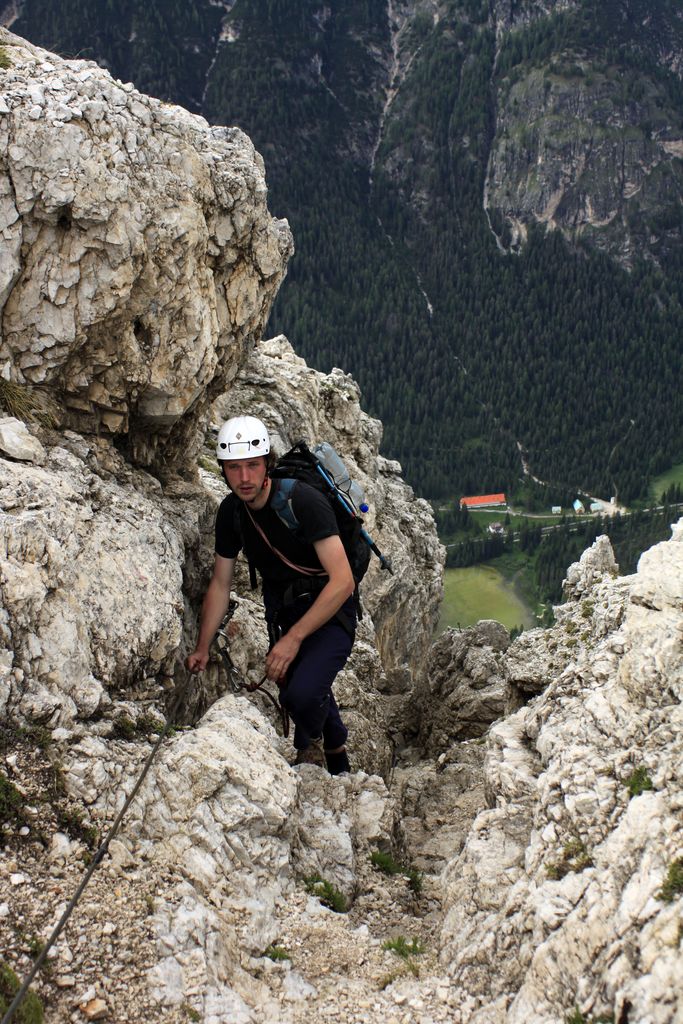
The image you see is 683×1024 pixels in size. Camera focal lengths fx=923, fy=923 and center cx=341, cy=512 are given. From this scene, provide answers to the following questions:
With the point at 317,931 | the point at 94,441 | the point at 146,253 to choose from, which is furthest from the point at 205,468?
the point at 317,931

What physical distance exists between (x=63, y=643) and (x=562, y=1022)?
6.35 m

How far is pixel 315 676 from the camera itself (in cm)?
1240

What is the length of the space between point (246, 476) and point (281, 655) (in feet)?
7.81

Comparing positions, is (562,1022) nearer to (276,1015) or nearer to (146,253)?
(276,1015)

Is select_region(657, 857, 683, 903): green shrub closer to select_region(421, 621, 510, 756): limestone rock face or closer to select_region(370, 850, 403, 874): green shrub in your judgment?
select_region(370, 850, 403, 874): green shrub

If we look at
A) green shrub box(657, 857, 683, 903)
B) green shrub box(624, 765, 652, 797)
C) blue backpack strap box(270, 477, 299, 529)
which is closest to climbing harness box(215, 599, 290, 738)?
blue backpack strap box(270, 477, 299, 529)

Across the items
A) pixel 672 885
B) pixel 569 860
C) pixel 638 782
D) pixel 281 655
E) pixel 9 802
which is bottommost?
pixel 9 802

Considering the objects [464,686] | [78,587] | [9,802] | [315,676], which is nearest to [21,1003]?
[9,802]

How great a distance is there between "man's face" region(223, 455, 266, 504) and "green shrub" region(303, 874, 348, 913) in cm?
473

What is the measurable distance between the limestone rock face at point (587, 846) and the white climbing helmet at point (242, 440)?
499 centimetres

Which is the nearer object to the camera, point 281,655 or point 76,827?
point 76,827

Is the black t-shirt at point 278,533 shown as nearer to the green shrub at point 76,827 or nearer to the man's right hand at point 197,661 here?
the man's right hand at point 197,661

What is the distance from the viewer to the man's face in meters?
11.9

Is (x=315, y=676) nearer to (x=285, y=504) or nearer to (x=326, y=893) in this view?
(x=285, y=504)
